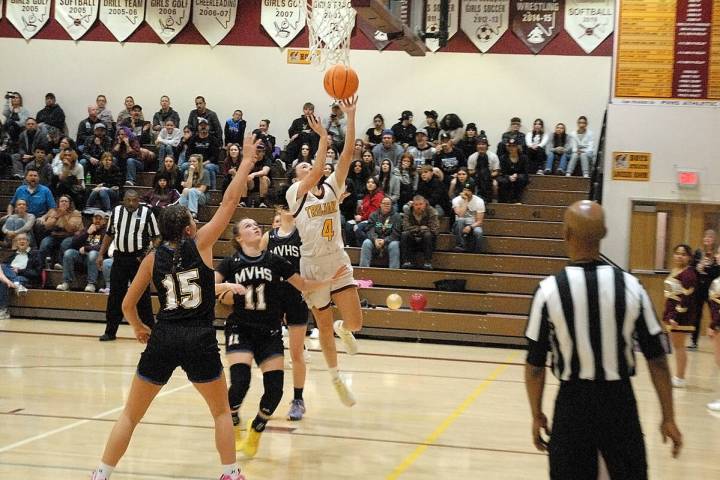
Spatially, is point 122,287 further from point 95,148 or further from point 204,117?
point 204,117

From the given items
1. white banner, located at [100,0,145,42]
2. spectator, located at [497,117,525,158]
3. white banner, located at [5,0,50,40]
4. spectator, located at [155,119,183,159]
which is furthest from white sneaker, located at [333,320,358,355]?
white banner, located at [5,0,50,40]

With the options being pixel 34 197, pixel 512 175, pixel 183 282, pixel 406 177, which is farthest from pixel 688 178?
pixel 183 282

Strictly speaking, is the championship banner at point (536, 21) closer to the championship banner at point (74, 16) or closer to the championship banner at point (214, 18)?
the championship banner at point (214, 18)

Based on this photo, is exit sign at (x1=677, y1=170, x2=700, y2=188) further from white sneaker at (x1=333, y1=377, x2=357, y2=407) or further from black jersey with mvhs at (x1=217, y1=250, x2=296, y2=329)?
black jersey with mvhs at (x1=217, y1=250, x2=296, y2=329)

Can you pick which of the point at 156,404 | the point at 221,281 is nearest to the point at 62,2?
the point at 156,404

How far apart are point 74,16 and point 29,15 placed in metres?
1.08

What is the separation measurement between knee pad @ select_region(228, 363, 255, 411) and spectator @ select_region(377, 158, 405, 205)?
954cm

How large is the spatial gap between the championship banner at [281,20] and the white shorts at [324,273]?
1274 centimetres

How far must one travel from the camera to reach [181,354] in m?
4.71

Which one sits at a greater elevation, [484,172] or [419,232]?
[484,172]

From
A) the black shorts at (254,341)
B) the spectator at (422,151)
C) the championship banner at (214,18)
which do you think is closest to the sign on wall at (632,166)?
the spectator at (422,151)

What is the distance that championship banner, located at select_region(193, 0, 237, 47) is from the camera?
63.8ft

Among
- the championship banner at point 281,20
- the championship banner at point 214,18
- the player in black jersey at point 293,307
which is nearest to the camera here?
the player in black jersey at point 293,307

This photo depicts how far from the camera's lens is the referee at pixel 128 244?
429 inches
